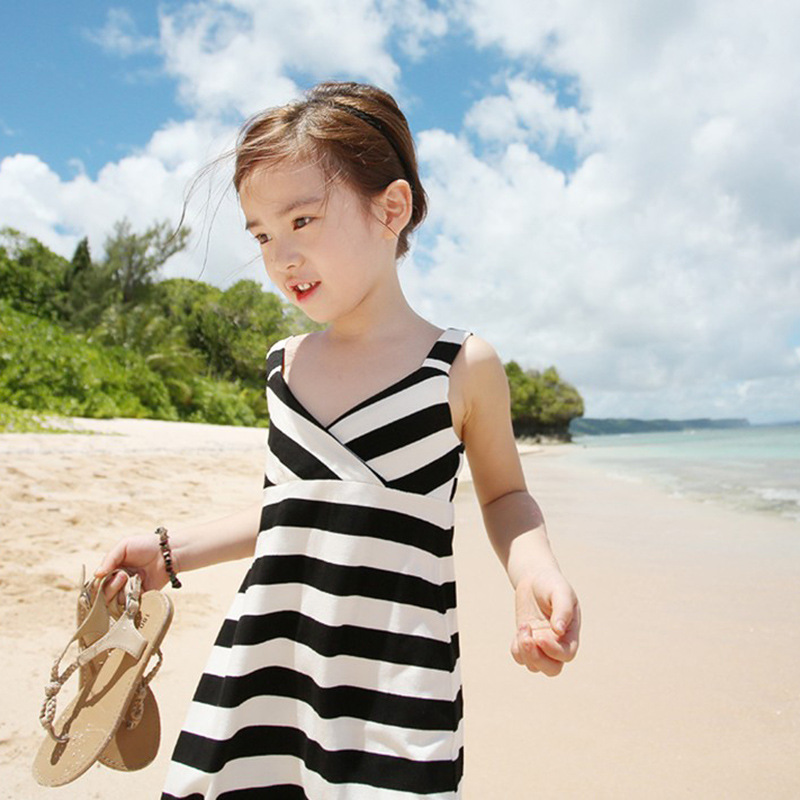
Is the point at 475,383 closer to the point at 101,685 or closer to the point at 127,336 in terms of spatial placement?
the point at 101,685

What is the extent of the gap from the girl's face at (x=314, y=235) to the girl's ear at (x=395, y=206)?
1.0 inches

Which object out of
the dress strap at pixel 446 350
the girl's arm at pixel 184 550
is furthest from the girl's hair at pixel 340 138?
the girl's arm at pixel 184 550

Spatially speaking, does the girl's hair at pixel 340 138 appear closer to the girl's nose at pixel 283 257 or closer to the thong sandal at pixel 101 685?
the girl's nose at pixel 283 257

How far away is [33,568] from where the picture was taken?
354 centimetres

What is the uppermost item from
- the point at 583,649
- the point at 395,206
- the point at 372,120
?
the point at 372,120

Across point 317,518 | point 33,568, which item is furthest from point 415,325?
point 33,568

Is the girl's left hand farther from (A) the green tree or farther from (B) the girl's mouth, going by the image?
(A) the green tree

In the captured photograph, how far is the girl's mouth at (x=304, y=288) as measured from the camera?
113cm

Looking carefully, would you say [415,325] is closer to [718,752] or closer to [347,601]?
[347,601]

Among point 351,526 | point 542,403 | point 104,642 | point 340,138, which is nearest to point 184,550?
point 104,642


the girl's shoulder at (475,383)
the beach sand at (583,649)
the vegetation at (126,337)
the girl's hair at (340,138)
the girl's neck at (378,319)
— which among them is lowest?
the beach sand at (583,649)

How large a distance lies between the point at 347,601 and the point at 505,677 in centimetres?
185

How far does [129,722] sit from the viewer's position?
114 cm

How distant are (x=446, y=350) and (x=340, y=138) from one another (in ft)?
1.33
